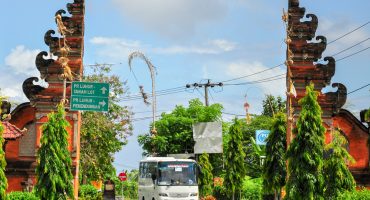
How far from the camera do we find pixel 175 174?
37.5 meters

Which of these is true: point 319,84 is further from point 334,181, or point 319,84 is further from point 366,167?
point 334,181

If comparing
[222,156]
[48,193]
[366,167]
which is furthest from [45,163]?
[222,156]

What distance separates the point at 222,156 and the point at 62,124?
114 ft

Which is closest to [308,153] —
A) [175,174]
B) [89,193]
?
[175,174]

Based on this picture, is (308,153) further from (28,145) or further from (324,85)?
(28,145)

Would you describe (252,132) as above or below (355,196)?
above

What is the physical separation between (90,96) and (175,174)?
6.90 metres

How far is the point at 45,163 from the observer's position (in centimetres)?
2994

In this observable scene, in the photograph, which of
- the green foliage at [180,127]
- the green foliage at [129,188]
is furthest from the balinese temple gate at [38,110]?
the green foliage at [129,188]

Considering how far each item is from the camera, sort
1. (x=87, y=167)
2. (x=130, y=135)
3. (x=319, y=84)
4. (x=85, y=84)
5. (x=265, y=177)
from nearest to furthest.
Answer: (x=85, y=84), (x=265, y=177), (x=319, y=84), (x=87, y=167), (x=130, y=135)

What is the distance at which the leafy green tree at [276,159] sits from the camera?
36.6 m

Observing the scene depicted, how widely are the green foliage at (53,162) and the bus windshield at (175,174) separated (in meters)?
7.98

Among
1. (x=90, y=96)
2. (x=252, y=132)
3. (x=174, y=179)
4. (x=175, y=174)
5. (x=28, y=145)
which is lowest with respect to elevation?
(x=174, y=179)

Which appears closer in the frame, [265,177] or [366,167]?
[265,177]
